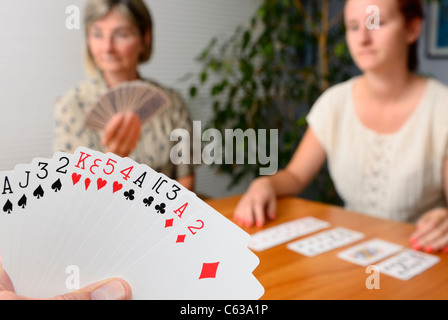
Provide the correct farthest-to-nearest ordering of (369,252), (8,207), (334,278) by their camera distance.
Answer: (369,252) < (334,278) < (8,207)

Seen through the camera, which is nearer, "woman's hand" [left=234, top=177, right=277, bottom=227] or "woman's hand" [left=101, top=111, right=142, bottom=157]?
"woman's hand" [left=101, top=111, right=142, bottom=157]

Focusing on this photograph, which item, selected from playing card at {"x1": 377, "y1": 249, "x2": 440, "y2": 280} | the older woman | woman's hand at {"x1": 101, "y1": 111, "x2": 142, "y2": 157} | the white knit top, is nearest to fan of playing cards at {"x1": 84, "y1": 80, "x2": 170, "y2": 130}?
the older woman

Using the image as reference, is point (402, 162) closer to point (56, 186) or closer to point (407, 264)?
point (407, 264)

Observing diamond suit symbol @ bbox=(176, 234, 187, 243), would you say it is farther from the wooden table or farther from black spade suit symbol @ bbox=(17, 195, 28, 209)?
the wooden table

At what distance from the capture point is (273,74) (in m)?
2.51

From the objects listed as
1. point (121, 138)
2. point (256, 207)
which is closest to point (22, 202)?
point (121, 138)

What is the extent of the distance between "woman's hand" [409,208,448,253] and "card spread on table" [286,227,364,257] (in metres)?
0.11

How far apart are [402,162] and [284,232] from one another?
0.53 m

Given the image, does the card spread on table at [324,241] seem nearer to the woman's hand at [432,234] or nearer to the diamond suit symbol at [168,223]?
the woman's hand at [432,234]

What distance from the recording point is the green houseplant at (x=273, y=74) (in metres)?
2.40

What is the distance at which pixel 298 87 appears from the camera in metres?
2.60

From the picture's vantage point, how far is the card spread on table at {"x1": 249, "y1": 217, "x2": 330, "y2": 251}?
88 centimetres
